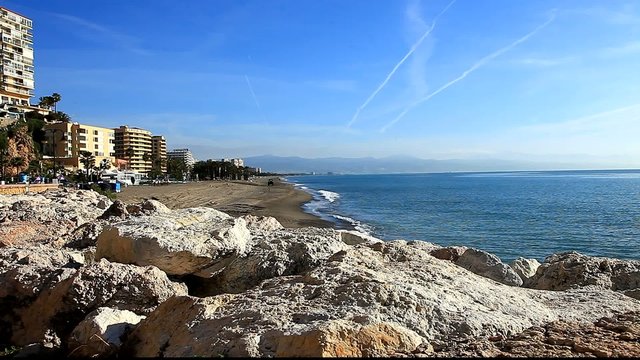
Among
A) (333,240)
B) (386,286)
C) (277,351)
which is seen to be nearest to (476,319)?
(386,286)

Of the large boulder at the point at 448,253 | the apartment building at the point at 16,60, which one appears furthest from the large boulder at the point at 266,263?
the apartment building at the point at 16,60

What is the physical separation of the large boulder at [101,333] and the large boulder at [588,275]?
7.23 meters

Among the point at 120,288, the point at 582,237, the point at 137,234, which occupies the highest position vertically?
Result: the point at 137,234

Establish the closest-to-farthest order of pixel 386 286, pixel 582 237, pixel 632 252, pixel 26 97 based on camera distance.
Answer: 1. pixel 386 286
2. pixel 632 252
3. pixel 582 237
4. pixel 26 97

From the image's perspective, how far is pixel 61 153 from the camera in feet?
345

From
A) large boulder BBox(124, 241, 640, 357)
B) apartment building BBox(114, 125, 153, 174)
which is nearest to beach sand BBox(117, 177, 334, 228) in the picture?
large boulder BBox(124, 241, 640, 357)

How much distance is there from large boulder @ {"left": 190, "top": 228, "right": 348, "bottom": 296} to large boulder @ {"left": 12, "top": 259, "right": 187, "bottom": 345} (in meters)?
1.02

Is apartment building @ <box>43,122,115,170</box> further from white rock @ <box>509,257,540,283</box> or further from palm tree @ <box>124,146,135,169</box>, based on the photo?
white rock @ <box>509,257,540,283</box>

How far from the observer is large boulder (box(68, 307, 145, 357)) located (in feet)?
16.4

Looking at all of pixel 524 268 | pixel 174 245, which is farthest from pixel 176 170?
pixel 174 245

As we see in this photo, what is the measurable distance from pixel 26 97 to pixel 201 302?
117m

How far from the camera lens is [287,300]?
498 centimetres

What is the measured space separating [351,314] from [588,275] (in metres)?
6.33

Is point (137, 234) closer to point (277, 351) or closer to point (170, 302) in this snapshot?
point (170, 302)
